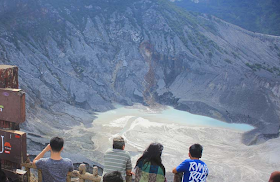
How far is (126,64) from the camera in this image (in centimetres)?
2544

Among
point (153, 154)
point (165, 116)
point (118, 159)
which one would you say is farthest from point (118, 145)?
point (165, 116)

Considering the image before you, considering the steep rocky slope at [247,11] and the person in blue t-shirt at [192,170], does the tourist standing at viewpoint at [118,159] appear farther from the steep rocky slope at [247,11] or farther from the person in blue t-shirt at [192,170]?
the steep rocky slope at [247,11]

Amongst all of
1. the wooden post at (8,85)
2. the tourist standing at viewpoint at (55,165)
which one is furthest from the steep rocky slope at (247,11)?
the tourist standing at viewpoint at (55,165)

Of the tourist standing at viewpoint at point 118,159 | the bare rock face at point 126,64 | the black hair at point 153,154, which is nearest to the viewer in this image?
the black hair at point 153,154

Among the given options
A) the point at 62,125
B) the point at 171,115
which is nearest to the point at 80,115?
the point at 62,125

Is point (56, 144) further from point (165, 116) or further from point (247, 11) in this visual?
point (247, 11)

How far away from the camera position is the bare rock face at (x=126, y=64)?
18.4 meters

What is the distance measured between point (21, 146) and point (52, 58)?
18.9 m

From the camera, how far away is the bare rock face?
1844cm

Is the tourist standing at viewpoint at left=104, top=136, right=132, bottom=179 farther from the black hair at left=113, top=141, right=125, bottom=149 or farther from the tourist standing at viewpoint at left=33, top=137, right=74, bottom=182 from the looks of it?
the tourist standing at viewpoint at left=33, top=137, right=74, bottom=182

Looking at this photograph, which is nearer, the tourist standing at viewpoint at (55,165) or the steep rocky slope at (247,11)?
the tourist standing at viewpoint at (55,165)

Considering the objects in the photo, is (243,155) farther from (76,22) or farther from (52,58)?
(76,22)

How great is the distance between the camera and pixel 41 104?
16547mm

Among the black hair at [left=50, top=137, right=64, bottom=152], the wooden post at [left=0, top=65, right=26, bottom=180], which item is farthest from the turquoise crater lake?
the black hair at [left=50, top=137, right=64, bottom=152]
